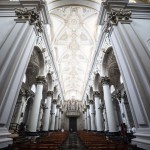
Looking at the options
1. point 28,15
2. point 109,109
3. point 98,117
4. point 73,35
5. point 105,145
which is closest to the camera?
point 105,145

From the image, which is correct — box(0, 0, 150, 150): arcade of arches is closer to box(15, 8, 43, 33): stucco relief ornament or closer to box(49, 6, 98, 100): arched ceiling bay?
box(15, 8, 43, 33): stucco relief ornament

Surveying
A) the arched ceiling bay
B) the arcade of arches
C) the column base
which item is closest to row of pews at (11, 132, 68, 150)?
the column base

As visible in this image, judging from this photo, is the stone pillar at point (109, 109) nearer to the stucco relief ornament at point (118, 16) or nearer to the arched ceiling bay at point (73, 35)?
the stucco relief ornament at point (118, 16)

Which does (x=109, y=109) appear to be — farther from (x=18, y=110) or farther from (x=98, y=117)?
(x=18, y=110)

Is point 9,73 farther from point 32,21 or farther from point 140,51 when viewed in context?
point 140,51

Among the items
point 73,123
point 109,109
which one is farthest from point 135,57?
point 73,123

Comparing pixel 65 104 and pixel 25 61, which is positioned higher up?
pixel 65 104

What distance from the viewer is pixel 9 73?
4086 millimetres

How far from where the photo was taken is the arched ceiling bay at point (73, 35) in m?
12.4

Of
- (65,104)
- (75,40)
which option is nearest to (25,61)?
(75,40)

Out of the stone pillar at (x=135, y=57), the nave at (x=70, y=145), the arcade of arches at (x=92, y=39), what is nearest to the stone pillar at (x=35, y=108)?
the arcade of arches at (x=92, y=39)

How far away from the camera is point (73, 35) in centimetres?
1508

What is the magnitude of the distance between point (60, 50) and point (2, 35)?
11677 millimetres

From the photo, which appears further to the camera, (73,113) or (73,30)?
(73,113)
